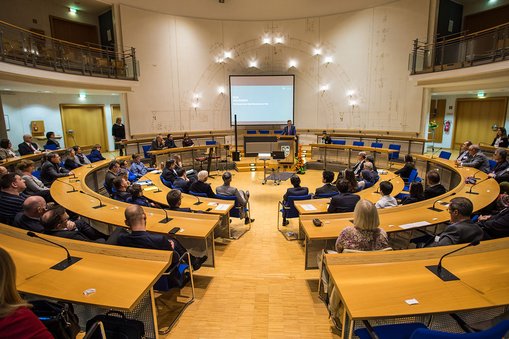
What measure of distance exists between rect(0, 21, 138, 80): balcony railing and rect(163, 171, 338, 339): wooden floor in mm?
7780

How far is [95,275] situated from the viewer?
2307 millimetres

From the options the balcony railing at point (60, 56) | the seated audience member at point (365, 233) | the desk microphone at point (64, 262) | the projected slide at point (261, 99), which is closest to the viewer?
the desk microphone at point (64, 262)

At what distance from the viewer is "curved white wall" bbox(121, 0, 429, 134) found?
11758 mm

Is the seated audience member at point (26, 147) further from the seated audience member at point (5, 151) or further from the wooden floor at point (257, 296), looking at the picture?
the wooden floor at point (257, 296)

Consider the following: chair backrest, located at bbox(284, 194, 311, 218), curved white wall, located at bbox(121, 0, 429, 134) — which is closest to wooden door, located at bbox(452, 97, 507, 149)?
curved white wall, located at bbox(121, 0, 429, 134)

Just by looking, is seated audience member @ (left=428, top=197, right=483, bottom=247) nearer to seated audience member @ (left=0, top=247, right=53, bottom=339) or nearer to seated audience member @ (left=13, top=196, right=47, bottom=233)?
seated audience member @ (left=0, top=247, right=53, bottom=339)

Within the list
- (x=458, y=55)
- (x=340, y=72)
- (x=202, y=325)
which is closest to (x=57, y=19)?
(x=340, y=72)

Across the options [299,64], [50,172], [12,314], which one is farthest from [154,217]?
[299,64]

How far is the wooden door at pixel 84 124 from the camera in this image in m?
13.4

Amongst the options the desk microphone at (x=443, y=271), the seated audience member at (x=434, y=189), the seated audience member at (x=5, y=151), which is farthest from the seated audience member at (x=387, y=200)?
the seated audience member at (x=5, y=151)

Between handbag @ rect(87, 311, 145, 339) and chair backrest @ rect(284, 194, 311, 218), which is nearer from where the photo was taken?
handbag @ rect(87, 311, 145, 339)

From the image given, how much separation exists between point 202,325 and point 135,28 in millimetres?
12682

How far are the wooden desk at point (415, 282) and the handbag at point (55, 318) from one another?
175cm

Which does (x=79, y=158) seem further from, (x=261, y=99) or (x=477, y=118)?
(x=477, y=118)
